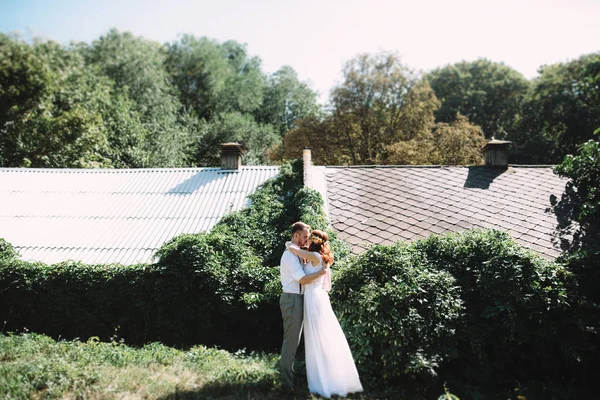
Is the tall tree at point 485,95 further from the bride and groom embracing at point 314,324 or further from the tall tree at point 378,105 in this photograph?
the bride and groom embracing at point 314,324

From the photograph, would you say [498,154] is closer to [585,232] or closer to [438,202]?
[438,202]

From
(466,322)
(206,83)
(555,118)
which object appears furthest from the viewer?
(206,83)

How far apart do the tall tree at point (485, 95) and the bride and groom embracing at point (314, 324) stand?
32.7 meters

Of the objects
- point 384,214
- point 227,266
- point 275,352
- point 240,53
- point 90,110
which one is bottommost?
point 275,352

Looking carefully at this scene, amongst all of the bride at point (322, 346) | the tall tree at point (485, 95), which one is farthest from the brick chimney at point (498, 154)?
the tall tree at point (485, 95)

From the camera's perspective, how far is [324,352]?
5055 mm

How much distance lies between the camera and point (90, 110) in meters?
25.7

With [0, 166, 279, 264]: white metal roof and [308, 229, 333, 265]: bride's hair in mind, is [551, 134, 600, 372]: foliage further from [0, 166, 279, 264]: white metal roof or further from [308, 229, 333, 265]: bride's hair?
[0, 166, 279, 264]: white metal roof

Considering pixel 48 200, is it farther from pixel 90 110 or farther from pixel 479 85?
pixel 479 85

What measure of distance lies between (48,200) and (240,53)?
38936 millimetres

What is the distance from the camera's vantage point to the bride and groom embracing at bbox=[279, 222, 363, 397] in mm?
5059

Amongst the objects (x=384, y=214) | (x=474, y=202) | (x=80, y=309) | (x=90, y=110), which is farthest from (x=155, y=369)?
(x=90, y=110)

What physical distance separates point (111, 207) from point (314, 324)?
8334mm

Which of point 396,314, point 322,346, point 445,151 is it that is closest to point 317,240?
point 322,346
